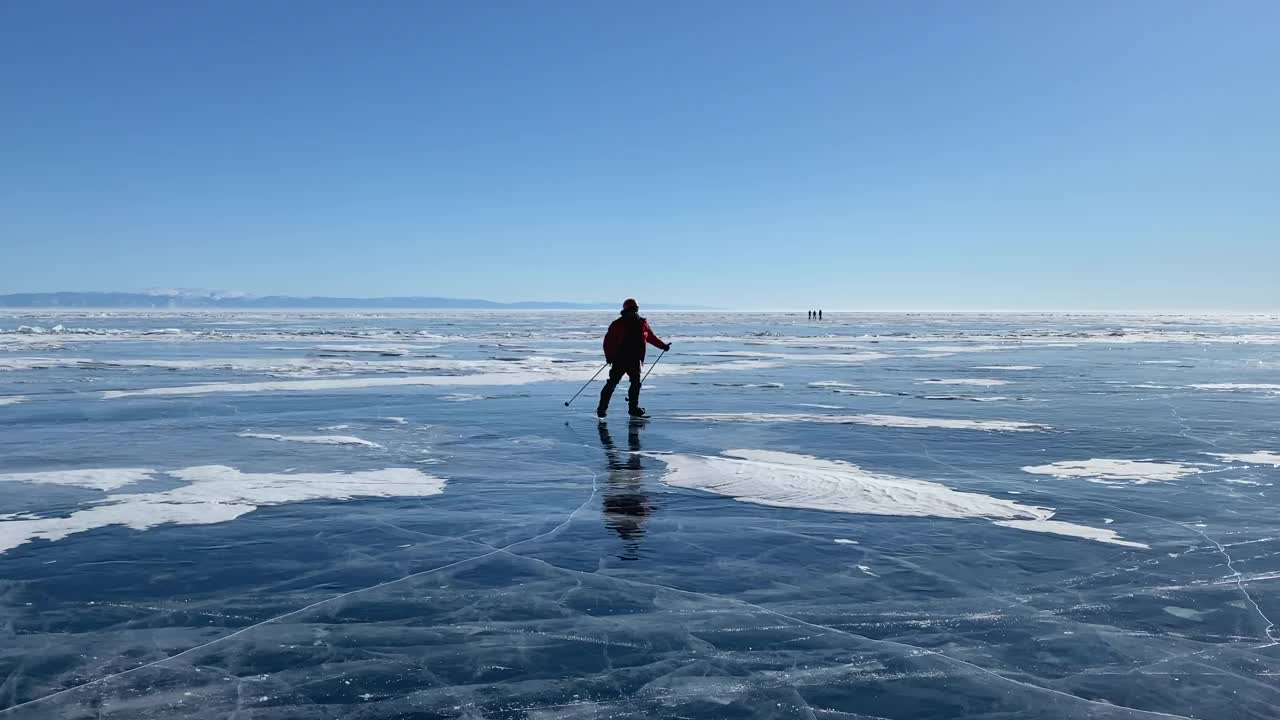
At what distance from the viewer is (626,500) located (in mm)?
8047

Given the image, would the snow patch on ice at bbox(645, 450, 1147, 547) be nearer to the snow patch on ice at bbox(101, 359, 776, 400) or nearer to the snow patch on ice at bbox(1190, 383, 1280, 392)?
the snow patch on ice at bbox(101, 359, 776, 400)

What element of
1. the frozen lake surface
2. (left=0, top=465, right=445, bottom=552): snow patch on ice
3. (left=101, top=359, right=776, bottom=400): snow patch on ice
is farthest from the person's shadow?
(left=101, top=359, right=776, bottom=400): snow patch on ice

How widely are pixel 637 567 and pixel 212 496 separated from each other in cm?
433

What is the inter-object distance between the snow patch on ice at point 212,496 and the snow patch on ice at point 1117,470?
626cm

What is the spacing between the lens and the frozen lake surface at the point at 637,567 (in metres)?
4.06

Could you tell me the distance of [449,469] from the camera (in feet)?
31.6

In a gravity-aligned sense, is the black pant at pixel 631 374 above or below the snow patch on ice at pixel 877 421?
above

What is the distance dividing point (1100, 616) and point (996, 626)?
24.8 inches

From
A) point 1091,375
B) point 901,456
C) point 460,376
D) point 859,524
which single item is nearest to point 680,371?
point 460,376

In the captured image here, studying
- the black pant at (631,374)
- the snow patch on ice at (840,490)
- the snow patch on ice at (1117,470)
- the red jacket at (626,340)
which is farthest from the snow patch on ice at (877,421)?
the snow patch on ice at (840,490)

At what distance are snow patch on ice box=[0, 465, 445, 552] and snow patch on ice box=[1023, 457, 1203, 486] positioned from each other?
20.5 ft

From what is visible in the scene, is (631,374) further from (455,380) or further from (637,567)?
(637,567)

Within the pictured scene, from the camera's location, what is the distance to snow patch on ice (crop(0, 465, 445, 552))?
696cm

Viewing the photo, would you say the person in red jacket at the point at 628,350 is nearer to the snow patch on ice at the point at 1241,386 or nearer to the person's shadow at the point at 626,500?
the person's shadow at the point at 626,500
